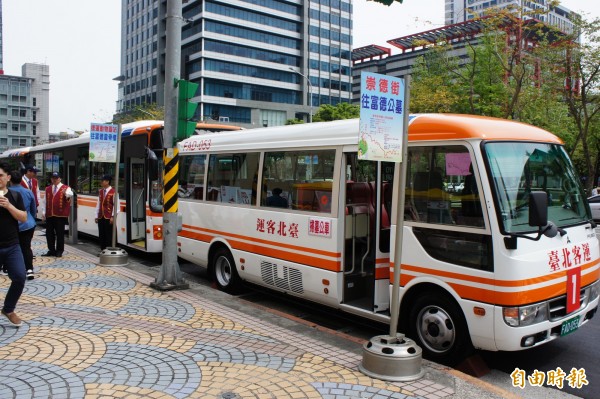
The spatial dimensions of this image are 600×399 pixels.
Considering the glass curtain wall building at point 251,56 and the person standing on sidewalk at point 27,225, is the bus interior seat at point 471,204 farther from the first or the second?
the glass curtain wall building at point 251,56

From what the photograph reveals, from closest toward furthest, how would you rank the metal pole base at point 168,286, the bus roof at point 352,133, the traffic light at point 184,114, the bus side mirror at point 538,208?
the bus side mirror at point 538,208, the bus roof at point 352,133, the metal pole base at point 168,286, the traffic light at point 184,114

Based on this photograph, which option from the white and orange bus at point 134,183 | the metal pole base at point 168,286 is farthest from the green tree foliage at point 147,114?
the metal pole base at point 168,286

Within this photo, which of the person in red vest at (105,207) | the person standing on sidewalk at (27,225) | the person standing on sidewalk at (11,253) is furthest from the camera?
the person in red vest at (105,207)

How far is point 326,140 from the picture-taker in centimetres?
634

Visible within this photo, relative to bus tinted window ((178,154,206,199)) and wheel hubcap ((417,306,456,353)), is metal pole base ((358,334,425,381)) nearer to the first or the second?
wheel hubcap ((417,306,456,353))

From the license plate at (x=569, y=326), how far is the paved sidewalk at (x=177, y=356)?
1070 mm

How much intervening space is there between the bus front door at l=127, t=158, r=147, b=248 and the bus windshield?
25.3 feet

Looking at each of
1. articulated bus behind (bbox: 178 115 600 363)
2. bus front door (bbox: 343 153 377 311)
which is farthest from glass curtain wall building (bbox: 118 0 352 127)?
bus front door (bbox: 343 153 377 311)

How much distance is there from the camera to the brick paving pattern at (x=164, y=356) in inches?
157

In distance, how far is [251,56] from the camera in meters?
72.5

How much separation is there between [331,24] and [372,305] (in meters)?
81.2

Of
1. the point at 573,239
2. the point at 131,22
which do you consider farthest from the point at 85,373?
the point at 131,22

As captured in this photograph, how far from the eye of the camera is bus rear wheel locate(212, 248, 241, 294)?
26.1 feet

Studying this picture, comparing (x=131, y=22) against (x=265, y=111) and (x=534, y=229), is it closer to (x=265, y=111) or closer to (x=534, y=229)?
(x=265, y=111)
